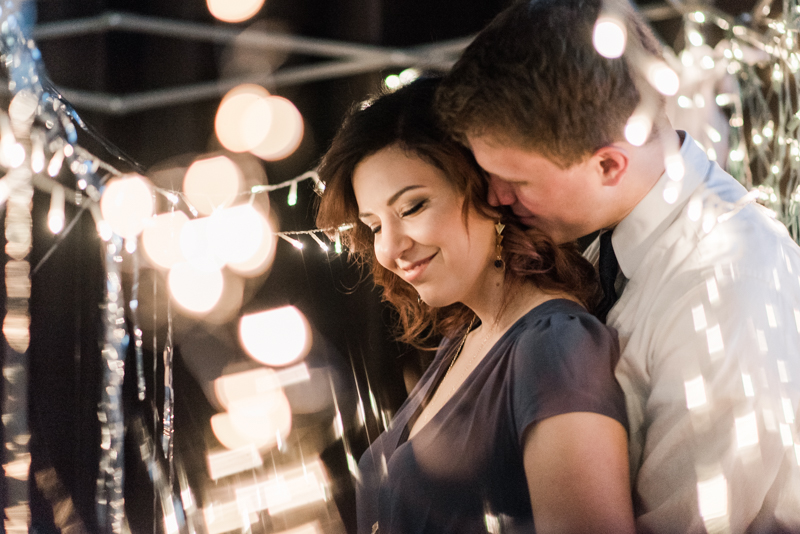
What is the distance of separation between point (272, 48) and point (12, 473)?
1.22 metres

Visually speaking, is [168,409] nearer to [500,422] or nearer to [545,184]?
[500,422]

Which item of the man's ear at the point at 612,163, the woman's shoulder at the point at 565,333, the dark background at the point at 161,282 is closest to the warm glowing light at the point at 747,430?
the woman's shoulder at the point at 565,333

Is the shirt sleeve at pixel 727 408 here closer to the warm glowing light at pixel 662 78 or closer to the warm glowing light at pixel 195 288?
the warm glowing light at pixel 662 78

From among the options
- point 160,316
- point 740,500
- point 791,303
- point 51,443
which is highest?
point 160,316

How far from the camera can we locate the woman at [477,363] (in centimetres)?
87

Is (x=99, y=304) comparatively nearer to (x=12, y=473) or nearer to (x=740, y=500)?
(x=12, y=473)

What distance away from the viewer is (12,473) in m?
1.08

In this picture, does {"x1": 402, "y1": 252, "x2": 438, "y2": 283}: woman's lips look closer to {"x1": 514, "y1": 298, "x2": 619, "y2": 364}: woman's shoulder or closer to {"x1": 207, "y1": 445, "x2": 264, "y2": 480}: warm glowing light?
{"x1": 514, "y1": 298, "x2": 619, "y2": 364}: woman's shoulder

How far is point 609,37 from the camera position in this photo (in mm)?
970

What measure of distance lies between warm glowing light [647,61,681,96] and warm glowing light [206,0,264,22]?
3.42 ft

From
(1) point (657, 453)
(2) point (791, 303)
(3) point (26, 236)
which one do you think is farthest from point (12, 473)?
(2) point (791, 303)

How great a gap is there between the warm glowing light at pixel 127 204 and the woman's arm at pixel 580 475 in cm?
112

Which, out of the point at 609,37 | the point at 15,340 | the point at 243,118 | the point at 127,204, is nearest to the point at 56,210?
the point at 127,204

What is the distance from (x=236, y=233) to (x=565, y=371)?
1250 millimetres
